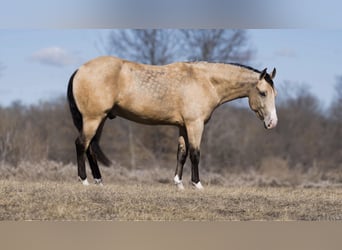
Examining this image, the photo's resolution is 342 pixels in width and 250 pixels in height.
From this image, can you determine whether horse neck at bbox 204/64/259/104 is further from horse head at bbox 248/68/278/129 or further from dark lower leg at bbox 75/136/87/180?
dark lower leg at bbox 75/136/87/180

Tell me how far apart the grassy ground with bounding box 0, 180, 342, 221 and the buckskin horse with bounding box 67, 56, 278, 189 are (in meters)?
1.13

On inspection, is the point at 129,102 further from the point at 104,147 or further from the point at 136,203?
the point at 104,147

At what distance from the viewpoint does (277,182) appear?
16266mm

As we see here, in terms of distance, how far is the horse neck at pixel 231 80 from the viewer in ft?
31.5

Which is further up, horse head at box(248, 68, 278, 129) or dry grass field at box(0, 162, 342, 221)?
horse head at box(248, 68, 278, 129)

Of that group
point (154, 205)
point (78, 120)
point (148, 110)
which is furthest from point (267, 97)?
point (154, 205)

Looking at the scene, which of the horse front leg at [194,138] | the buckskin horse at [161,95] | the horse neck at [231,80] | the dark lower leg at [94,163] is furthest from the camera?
the horse neck at [231,80]

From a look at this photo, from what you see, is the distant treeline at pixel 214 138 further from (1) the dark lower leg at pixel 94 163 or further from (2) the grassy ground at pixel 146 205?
(2) the grassy ground at pixel 146 205

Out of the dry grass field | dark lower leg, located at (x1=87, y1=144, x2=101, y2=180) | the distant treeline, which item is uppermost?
the dry grass field

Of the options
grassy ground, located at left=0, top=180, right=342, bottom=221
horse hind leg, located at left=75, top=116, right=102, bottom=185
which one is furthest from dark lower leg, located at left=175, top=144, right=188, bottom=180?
horse hind leg, located at left=75, top=116, right=102, bottom=185

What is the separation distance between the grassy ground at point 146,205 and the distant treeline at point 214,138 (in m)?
7.84

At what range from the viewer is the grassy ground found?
22.1ft

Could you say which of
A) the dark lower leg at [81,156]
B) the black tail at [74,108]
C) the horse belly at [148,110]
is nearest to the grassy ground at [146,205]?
the dark lower leg at [81,156]

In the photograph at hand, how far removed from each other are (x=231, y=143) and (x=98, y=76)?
1229 cm
